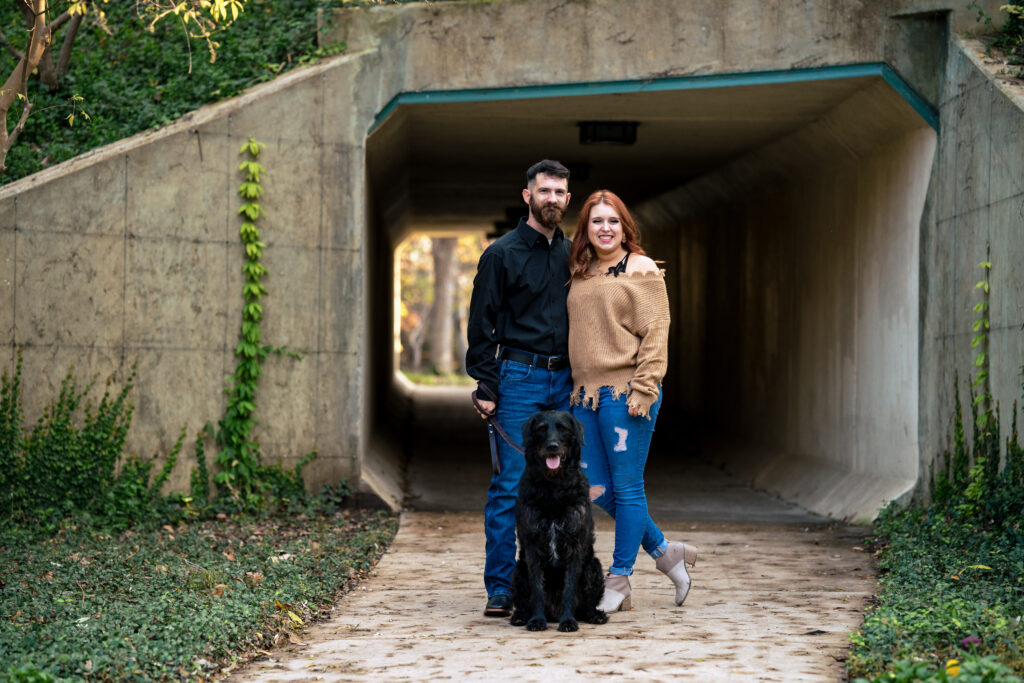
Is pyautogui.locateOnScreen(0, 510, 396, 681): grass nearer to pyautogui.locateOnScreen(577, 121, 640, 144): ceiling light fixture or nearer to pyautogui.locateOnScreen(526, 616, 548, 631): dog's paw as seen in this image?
pyautogui.locateOnScreen(526, 616, 548, 631): dog's paw

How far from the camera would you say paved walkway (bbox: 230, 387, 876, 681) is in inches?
202

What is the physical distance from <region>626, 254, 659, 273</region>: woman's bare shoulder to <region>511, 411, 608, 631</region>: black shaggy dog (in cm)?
91

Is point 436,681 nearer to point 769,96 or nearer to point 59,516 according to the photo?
point 59,516

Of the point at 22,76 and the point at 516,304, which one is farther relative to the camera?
the point at 22,76

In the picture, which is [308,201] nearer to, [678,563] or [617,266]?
[617,266]

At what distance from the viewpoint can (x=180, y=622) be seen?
5.71m

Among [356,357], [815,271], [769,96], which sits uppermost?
[769,96]

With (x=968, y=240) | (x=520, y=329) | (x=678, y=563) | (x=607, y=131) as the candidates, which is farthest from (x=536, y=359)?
(x=607, y=131)

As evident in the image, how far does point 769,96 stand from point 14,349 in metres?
6.91

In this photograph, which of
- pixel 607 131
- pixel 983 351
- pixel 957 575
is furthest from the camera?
pixel 607 131

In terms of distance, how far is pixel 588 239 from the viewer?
20.7 ft

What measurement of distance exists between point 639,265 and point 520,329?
0.70 meters

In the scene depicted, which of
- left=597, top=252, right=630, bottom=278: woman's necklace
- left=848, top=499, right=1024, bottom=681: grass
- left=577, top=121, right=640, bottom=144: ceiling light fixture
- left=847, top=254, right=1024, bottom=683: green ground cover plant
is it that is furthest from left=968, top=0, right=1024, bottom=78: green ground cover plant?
left=597, top=252, right=630, bottom=278: woman's necklace

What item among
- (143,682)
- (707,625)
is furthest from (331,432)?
(143,682)
